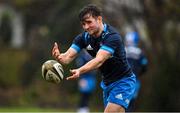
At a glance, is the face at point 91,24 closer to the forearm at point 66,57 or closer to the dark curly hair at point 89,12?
the dark curly hair at point 89,12

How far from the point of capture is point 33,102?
2486 centimetres

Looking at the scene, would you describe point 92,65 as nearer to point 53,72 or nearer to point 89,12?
point 53,72

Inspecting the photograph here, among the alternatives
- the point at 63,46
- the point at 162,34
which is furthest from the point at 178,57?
the point at 63,46

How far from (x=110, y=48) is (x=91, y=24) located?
45 centimetres

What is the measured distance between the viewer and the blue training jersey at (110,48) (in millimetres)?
9945

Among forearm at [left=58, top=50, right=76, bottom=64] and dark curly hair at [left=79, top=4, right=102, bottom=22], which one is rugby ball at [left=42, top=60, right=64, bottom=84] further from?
dark curly hair at [left=79, top=4, right=102, bottom=22]

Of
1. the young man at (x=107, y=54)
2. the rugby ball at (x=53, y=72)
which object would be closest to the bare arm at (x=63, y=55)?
the young man at (x=107, y=54)

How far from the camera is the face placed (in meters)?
9.85

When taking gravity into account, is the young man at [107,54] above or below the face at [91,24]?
below

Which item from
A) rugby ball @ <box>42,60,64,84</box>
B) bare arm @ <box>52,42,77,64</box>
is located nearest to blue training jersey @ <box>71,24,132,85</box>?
bare arm @ <box>52,42,77,64</box>

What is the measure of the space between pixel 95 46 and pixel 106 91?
0.79 m

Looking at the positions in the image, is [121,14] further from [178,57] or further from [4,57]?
[4,57]

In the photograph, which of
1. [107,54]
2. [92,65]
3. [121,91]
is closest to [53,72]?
[92,65]

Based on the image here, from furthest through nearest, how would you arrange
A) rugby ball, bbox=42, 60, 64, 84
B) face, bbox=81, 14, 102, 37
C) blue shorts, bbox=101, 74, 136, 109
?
blue shorts, bbox=101, 74, 136, 109, face, bbox=81, 14, 102, 37, rugby ball, bbox=42, 60, 64, 84
